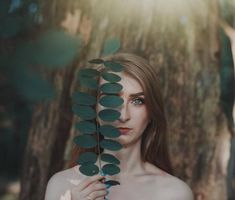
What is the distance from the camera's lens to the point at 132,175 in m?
2.31

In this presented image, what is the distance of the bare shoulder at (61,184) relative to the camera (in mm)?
2225

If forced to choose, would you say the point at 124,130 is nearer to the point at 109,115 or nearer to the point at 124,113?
the point at 124,113

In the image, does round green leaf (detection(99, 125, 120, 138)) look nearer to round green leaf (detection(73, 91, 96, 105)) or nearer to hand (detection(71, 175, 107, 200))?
round green leaf (detection(73, 91, 96, 105))

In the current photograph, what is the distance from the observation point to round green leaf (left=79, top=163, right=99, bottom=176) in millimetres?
1988

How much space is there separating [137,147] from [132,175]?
109 millimetres

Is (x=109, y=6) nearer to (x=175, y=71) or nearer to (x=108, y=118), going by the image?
(x=175, y=71)

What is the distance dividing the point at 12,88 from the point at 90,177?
0.80m

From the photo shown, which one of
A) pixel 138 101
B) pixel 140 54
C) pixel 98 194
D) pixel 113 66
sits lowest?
pixel 98 194

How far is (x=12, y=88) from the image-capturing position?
8.96 ft

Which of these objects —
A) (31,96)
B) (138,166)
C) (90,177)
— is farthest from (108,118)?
(31,96)

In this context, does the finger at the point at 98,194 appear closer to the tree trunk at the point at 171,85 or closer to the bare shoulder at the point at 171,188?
the bare shoulder at the point at 171,188

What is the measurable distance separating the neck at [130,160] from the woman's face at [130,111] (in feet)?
0.13

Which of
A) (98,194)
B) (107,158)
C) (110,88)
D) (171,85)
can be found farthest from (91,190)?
(171,85)

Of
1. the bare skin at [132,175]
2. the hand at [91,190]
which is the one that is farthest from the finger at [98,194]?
the bare skin at [132,175]
